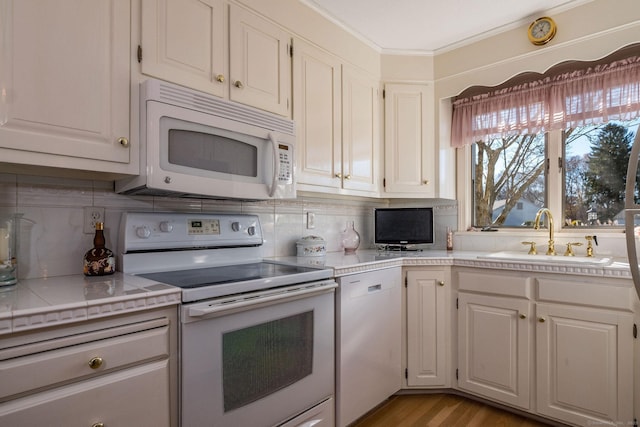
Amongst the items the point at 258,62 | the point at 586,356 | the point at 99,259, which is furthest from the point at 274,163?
the point at 586,356

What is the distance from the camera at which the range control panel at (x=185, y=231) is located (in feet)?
5.04

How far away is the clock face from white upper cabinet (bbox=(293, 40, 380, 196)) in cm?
99

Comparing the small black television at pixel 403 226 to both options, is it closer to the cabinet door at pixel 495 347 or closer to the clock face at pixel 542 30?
the cabinet door at pixel 495 347

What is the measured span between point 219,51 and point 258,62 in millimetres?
221

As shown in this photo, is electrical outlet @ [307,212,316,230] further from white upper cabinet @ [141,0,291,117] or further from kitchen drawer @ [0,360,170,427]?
kitchen drawer @ [0,360,170,427]

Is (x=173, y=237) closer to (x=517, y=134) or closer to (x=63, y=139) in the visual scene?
(x=63, y=139)

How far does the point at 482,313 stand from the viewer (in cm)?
210

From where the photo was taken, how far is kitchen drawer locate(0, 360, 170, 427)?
2.98 ft

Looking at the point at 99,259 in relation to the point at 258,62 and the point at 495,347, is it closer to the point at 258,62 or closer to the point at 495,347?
the point at 258,62

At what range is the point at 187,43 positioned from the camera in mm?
1523

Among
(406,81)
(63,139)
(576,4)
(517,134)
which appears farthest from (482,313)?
(63,139)

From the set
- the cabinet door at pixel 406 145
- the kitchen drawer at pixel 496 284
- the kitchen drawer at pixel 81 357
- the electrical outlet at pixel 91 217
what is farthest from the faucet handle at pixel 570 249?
the electrical outlet at pixel 91 217

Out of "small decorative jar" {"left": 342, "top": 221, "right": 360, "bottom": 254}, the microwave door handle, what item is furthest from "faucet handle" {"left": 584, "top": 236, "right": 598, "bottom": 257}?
the microwave door handle

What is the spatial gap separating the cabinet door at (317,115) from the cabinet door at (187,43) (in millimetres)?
480
